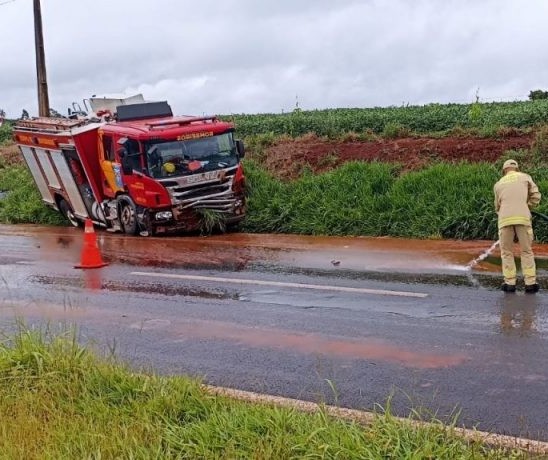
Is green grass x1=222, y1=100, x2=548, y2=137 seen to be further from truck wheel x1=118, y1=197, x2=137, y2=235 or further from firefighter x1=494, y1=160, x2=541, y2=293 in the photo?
firefighter x1=494, y1=160, x2=541, y2=293

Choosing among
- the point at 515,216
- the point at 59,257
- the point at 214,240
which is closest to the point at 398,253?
the point at 515,216

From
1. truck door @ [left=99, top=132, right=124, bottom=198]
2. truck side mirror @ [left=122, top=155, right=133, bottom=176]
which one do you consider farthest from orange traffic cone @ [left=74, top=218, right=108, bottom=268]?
truck door @ [left=99, top=132, right=124, bottom=198]

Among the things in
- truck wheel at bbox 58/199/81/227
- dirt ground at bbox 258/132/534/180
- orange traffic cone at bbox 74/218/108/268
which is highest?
dirt ground at bbox 258/132/534/180

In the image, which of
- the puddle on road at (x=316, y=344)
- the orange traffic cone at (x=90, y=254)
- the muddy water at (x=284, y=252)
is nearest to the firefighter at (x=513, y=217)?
the muddy water at (x=284, y=252)

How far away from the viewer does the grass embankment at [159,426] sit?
14.5 feet

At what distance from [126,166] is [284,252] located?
4423 mm

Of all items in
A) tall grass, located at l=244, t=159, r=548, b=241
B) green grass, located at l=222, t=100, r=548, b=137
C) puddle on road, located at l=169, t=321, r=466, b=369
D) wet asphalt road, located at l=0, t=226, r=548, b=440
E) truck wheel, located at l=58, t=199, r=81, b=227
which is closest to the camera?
wet asphalt road, located at l=0, t=226, r=548, b=440

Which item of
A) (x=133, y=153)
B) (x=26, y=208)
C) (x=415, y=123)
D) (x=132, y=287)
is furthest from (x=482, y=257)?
(x=26, y=208)

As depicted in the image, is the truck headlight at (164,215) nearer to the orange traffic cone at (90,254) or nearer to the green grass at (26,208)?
the orange traffic cone at (90,254)

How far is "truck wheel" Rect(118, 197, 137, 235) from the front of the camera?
53.8ft

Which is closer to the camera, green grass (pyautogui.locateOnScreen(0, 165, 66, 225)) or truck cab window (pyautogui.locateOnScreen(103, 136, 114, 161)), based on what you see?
truck cab window (pyautogui.locateOnScreen(103, 136, 114, 161))

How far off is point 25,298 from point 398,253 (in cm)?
587

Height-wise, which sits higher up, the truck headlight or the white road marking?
the truck headlight

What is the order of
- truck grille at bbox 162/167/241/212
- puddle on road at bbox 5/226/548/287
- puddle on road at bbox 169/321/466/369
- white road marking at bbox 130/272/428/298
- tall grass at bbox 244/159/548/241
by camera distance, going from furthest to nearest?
1. truck grille at bbox 162/167/241/212
2. tall grass at bbox 244/159/548/241
3. puddle on road at bbox 5/226/548/287
4. white road marking at bbox 130/272/428/298
5. puddle on road at bbox 169/321/466/369
